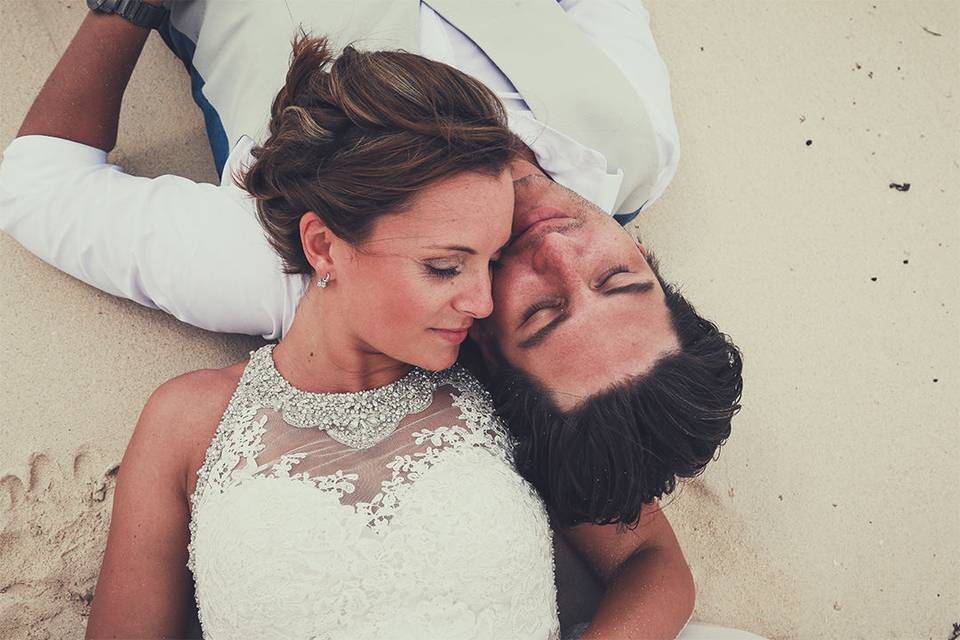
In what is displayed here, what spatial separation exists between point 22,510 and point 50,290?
638 mm

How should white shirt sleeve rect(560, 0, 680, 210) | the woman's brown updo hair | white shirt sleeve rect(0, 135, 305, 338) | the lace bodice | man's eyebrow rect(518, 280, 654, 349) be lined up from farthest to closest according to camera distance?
white shirt sleeve rect(560, 0, 680, 210) → white shirt sleeve rect(0, 135, 305, 338) → man's eyebrow rect(518, 280, 654, 349) → the lace bodice → the woman's brown updo hair

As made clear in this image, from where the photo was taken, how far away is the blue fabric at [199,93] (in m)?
2.48

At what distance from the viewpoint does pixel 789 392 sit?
9.23 ft

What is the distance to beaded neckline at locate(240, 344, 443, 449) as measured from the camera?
6.40ft

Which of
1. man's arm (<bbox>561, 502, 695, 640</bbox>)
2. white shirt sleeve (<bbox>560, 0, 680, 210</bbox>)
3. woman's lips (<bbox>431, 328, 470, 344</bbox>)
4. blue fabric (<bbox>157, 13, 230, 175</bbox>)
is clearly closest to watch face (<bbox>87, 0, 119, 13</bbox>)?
blue fabric (<bbox>157, 13, 230, 175</bbox>)

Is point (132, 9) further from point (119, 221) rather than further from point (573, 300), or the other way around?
point (573, 300)

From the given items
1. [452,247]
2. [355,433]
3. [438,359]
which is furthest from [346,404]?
[452,247]

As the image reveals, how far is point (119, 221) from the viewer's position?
2.21 m

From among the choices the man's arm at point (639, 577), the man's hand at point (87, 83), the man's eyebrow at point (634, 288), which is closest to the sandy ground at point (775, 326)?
the man's hand at point (87, 83)

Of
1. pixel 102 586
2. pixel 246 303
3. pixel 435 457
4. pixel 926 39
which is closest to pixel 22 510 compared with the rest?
pixel 102 586

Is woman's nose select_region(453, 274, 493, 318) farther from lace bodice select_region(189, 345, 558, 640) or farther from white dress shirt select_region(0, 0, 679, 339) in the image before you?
white dress shirt select_region(0, 0, 679, 339)

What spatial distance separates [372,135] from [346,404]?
2.18 feet

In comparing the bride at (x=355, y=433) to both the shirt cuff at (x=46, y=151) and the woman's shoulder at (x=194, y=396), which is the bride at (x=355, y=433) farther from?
the shirt cuff at (x=46, y=151)

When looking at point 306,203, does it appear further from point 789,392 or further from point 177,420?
point 789,392
